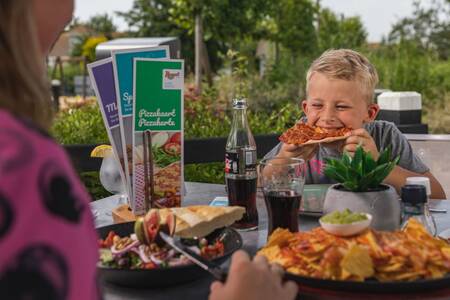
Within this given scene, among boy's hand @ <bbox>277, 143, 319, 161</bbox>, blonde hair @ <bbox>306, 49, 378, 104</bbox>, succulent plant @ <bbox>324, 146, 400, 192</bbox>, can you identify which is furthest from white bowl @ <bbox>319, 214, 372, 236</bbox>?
blonde hair @ <bbox>306, 49, 378, 104</bbox>

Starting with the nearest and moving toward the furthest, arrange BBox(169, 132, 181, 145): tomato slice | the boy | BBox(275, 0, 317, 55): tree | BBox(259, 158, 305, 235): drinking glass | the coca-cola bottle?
BBox(259, 158, 305, 235): drinking glass < the coca-cola bottle < BBox(169, 132, 181, 145): tomato slice < the boy < BBox(275, 0, 317, 55): tree

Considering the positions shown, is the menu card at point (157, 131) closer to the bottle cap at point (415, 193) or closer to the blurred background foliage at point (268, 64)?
the bottle cap at point (415, 193)

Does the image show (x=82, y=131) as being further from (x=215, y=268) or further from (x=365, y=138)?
(x=215, y=268)

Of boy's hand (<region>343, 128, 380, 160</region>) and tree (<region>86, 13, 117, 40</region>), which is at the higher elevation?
tree (<region>86, 13, 117, 40</region>)

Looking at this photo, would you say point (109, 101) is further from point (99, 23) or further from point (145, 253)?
point (99, 23)

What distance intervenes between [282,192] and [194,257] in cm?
50

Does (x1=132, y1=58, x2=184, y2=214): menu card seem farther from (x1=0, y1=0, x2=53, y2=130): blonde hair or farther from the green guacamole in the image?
(x1=0, y1=0, x2=53, y2=130): blonde hair

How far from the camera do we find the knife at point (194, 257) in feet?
4.74

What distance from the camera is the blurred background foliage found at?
572 cm

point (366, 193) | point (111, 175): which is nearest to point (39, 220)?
point (366, 193)

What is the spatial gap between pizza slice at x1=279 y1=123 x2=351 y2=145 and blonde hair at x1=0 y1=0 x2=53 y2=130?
1820 millimetres

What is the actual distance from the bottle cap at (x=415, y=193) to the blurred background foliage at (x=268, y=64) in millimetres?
3191

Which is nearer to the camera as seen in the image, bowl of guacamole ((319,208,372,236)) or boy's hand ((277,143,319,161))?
bowl of guacamole ((319,208,372,236))

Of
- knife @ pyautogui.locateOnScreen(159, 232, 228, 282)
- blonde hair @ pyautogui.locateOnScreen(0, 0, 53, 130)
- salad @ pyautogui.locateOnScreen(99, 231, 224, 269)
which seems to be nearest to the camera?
blonde hair @ pyautogui.locateOnScreen(0, 0, 53, 130)
